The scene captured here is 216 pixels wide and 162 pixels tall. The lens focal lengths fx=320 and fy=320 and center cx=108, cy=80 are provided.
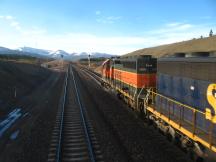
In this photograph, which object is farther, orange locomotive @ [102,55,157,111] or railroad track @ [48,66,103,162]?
orange locomotive @ [102,55,157,111]

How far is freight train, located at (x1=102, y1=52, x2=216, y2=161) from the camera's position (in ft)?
33.7

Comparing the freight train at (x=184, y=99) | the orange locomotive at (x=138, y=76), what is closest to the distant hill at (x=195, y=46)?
the orange locomotive at (x=138, y=76)

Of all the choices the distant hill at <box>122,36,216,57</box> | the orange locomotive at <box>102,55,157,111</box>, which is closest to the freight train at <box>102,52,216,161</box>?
the orange locomotive at <box>102,55,157,111</box>

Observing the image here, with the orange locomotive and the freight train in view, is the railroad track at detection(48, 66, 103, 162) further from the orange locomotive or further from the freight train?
the orange locomotive

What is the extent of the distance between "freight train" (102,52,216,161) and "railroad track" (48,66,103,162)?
3177 millimetres

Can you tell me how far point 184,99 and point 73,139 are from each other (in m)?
5.29

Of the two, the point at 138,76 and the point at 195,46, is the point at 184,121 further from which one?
A: the point at 195,46

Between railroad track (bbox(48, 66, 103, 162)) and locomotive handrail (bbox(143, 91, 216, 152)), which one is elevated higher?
locomotive handrail (bbox(143, 91, 216, 152))

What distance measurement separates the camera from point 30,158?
12078 mm

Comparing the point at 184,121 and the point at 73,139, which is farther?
the point at 73,139

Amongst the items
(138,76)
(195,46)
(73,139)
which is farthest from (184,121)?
(195,46)

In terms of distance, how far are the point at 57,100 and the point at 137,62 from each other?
1009cm

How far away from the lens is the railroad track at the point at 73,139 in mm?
12078

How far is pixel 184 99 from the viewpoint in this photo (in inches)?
507
